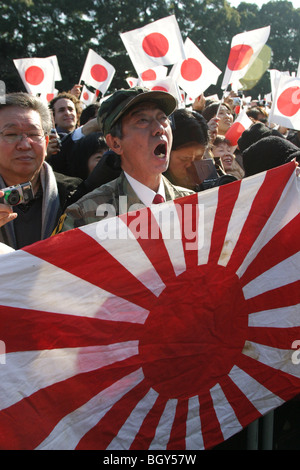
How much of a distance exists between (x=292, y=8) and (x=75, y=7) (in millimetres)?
31769

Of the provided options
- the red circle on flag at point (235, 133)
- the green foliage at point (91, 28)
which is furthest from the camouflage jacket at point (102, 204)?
the green foliage at point (91, 28)

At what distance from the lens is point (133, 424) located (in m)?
1.47

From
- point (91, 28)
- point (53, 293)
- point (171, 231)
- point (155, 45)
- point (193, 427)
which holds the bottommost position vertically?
point (193, 427)

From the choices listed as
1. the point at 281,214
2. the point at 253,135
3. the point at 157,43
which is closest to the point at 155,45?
the point at 157,43

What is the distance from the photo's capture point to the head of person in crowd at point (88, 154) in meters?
2.78

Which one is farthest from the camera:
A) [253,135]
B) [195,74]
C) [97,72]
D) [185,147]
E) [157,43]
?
[97,72]

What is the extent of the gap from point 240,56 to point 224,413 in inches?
169

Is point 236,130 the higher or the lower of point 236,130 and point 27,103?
the lower

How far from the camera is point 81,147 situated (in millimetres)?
2834

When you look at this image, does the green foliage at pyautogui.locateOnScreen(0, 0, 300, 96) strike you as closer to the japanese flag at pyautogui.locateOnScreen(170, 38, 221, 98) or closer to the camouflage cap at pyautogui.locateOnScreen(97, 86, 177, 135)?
the japanese flag at pyautogui.locateOnScreen(170, 38, 221, 98)

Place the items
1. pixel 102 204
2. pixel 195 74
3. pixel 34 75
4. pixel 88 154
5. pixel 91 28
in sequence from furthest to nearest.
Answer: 1. pixel 91 28
2. pixel 34 75
3. pixel 195 74
4. pixel 88 154
5. pixel 102 204

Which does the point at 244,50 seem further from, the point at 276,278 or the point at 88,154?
the point at 276,278

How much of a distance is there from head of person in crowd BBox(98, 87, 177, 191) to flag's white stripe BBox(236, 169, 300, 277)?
18.6 inches

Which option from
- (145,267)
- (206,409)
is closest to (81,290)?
(145,267)
